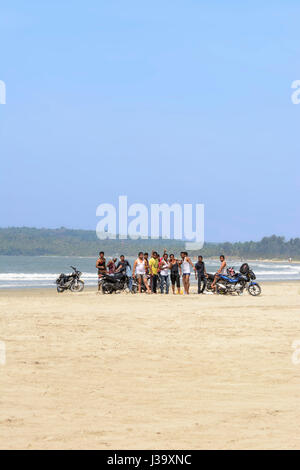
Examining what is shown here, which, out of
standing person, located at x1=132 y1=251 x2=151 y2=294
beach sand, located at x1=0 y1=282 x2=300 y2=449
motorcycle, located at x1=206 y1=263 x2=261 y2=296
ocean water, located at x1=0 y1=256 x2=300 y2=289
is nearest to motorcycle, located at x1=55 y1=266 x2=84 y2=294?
standing person, located at x1=132 y1=251 x2=151 y2=294

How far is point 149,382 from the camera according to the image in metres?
8.61

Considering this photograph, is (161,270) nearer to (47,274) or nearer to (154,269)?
(154,269)

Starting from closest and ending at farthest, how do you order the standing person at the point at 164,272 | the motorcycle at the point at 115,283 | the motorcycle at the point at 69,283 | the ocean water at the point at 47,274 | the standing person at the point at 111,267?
the standing person at the point at 164,272
the motorcycle at the point at 115,283
the standing person at the point at 111,267
the motorcycle at the point at 69,283
the ocean water at the point at 47,274

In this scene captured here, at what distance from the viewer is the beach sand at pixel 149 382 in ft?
20.6

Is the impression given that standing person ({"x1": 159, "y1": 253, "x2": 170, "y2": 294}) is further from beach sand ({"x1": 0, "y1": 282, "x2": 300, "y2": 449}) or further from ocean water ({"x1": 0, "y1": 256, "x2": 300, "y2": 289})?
ocean water ({"x1": 0, "y1": 256, "x2": 300, "y2": 289})

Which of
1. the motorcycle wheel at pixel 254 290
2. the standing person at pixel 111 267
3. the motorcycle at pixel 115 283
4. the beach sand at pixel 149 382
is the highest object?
the standing person at pixel 111 267

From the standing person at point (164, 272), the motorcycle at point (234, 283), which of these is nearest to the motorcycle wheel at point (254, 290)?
the motorcycle at point (234, 283)

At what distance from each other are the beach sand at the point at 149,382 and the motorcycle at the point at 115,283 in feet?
30.5

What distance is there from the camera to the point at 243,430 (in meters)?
6.44

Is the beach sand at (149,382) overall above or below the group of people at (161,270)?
below

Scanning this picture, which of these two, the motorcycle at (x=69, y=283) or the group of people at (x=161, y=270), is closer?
the group of people at (x=161, y=270)

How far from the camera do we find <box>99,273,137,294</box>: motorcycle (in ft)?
83.2

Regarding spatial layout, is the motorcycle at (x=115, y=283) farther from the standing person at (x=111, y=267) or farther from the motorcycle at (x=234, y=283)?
the motorcycle at (x=234, y=283)
